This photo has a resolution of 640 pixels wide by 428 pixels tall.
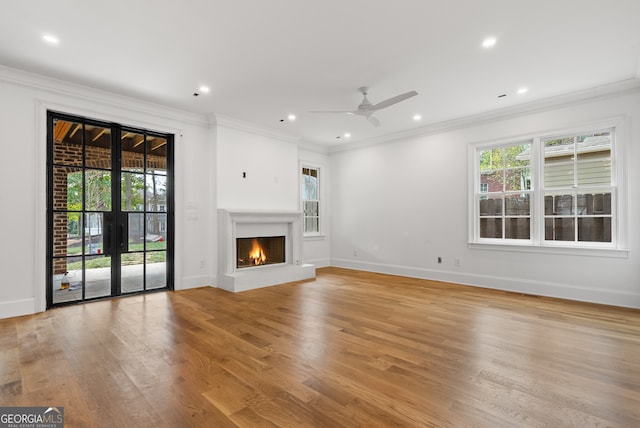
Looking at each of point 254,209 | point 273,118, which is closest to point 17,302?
point 254,209

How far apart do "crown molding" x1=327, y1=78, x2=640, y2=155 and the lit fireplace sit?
3.05m

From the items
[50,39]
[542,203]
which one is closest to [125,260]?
[50,39]

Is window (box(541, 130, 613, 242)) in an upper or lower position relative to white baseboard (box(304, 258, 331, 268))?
upper

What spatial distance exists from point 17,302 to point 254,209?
10.9 feet

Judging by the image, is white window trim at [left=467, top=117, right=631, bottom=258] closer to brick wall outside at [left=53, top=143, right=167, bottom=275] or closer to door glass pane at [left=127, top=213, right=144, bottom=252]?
door glass pane at [left=127, top=213, right=144, bottom=252]

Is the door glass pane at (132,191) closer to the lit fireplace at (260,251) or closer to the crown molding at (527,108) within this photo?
the lit fireplace at (260,251)

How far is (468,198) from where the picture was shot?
Answer: 534 cm

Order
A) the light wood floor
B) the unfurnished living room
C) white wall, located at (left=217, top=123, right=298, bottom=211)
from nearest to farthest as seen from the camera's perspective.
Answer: the light wood floor < the unfurnished living room < white wall, located at (left=217, top=123, right=298, bottom=211)

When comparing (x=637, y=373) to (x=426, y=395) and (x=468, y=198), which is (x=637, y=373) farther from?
(x=468, y=198)

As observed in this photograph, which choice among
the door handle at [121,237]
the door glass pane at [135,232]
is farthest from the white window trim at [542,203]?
the door handle at [121,237]

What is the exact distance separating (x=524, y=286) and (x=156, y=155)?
6170 millimetres

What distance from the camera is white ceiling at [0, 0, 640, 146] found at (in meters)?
2.58

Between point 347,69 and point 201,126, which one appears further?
point 201,126

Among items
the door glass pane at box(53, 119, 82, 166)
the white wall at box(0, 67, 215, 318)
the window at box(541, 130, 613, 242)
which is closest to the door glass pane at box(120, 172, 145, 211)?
the door glass pane at box(53, 119, 82, 166)
